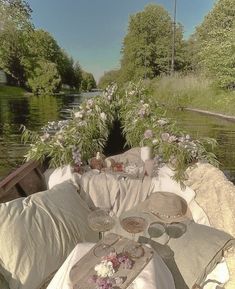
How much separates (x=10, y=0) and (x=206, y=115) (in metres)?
9.65

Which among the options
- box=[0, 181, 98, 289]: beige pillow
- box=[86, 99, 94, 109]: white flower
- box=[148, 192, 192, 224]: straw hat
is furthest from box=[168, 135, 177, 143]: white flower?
box=[0, 181, 98, 289]: beige pillow

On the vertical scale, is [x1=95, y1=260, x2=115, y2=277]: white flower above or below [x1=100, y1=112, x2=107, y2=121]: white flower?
below

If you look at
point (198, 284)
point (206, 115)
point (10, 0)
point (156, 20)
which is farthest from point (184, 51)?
point (198, 284)

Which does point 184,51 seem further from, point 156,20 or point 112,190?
point 112,190

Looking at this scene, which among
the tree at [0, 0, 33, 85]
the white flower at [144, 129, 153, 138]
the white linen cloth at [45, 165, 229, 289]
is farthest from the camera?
the tree at [0, 0, 33, 85]

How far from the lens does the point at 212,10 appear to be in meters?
32.4

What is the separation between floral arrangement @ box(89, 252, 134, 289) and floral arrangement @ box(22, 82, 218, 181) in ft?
5.64

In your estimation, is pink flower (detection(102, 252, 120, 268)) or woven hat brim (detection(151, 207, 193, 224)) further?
woven hat brim (detection(151, 207, 193, 224))

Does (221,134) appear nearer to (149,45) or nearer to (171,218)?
(171,218)

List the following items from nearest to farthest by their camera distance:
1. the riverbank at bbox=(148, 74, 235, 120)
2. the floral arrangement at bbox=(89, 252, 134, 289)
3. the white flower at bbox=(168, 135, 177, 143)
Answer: the floral arrangement at bbox=(89, 252, 134, 289)
the white flower at bbox=(168, 135, 177, 143)
the riverbank at bbox=(148, 74, 235, 120)

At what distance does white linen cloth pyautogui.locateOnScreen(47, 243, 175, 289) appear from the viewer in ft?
6.29

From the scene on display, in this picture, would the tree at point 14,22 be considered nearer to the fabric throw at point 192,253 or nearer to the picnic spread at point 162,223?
the picnic spread at point 162,223

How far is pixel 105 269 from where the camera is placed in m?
1.98

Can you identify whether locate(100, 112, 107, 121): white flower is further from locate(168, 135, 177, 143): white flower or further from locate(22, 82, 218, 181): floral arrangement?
locate(168, 135, 177, 143): white flower
